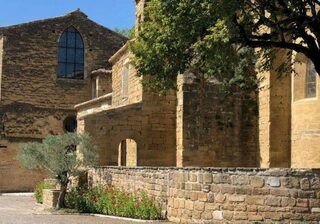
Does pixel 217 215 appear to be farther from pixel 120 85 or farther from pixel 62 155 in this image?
pixel 120 85

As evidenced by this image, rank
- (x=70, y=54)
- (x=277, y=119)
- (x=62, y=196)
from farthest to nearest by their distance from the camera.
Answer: (x=70, y=54), (x=277, y=119), (x=62, y=196)

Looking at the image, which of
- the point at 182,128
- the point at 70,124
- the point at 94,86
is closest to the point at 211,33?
the point at 182,128

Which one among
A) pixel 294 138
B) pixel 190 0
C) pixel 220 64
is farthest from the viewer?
pixel 294 138

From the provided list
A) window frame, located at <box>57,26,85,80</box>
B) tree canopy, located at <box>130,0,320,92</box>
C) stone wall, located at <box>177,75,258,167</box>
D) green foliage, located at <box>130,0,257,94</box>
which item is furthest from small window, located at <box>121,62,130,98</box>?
tree canopy, located at <box>130,0,320,92</box>

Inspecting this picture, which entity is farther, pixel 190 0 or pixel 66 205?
pixel 66 205

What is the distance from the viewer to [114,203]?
16672 millimetres

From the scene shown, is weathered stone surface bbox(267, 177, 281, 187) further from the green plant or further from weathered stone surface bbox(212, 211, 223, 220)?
the green plant

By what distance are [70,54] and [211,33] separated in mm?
25519

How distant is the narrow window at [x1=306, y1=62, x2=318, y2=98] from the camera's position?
19844 mm

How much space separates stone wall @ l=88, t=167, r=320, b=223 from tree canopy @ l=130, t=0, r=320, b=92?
291cm

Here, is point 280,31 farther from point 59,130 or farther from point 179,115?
point 59,130

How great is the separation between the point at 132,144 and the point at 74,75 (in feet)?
50.6

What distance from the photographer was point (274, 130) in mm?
21172

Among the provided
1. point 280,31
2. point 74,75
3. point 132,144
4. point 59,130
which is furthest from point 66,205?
point 74,75
